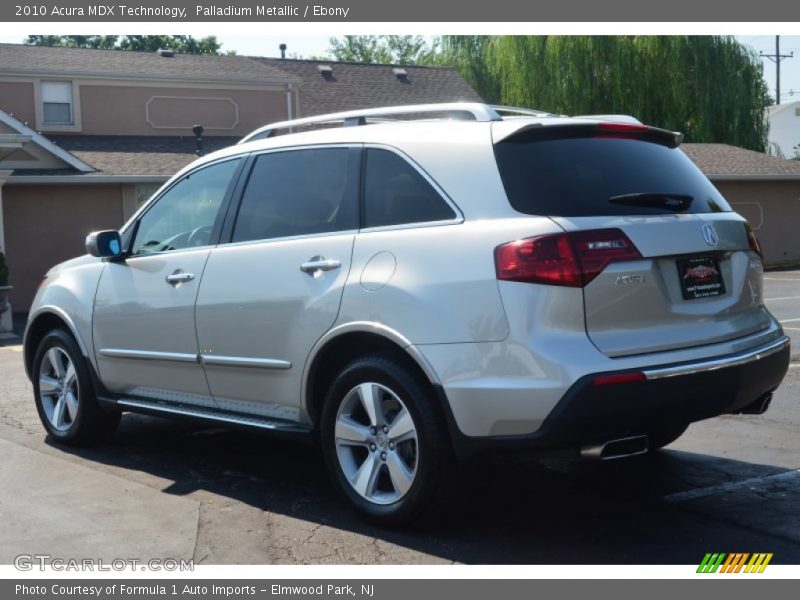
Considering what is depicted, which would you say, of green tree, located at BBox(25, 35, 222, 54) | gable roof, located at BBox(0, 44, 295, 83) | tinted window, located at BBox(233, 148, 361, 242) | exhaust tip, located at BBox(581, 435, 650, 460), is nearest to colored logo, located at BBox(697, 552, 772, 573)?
exhaust tip, located at BBox(581, 435, 650, 460)

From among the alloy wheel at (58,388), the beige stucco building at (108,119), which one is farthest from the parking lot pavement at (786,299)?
the beige stucco building at (108,119)

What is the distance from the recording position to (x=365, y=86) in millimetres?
30984

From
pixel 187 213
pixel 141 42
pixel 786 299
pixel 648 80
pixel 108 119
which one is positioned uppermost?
pixel 141 42

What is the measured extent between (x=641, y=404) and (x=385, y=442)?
4.12ft

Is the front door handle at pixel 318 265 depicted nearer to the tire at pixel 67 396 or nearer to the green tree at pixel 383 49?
the tire at pixel 67 396

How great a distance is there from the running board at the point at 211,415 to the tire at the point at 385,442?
28 centimetres

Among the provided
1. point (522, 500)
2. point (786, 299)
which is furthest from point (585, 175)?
point (786, 299)

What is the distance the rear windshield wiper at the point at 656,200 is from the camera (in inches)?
188

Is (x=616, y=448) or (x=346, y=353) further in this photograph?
(x=346, y=353)

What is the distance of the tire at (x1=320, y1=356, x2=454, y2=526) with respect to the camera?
4.74m

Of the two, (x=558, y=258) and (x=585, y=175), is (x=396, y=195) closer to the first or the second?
(x=585, y=175)

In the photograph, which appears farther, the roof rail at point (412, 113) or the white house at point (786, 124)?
the white house at point (786, 124)

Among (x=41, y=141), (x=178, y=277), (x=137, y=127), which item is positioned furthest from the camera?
(x=137, y=127)

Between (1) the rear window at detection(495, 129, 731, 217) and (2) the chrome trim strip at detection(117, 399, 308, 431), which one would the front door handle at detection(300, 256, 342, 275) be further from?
(1) the rear window at detection(495, 129, 731, 217)
